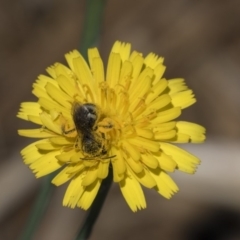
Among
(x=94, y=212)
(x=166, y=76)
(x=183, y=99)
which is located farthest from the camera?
(x=166, y=76)

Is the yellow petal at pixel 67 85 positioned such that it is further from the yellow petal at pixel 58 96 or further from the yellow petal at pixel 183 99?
the yellow petal at pixel 183 99

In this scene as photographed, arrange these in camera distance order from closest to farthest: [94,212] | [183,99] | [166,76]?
[94,212], [183,99], [166,76]

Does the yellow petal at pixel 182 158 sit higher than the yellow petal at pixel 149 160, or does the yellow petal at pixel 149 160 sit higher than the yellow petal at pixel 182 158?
the yellow petal at pixel 149 160

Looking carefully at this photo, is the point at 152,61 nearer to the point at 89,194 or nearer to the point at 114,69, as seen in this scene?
the point at 114,69

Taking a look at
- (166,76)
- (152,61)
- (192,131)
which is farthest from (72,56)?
(166,76)

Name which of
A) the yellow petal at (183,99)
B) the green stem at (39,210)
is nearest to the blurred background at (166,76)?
the yellow petal at (183,99)

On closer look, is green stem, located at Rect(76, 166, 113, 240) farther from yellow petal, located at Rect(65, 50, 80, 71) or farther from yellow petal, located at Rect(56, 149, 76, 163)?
yellow petal, located at Rect(65, 50, 80, 71)

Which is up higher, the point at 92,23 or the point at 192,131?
the point at 92,23

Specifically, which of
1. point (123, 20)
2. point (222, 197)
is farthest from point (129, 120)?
point (123, 20)
